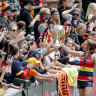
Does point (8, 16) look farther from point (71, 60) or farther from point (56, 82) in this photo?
point (56, 82)

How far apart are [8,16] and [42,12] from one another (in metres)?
1.10

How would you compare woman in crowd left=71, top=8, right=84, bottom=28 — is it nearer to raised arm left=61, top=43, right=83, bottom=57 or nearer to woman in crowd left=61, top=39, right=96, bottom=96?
raised arm left=61, top=43, right=83, bottom=57

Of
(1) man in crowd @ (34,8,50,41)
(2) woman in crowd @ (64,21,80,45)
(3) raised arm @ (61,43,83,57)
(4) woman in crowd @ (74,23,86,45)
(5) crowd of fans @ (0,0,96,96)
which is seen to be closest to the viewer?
(5) crowd of fans @ (0,0,96,96)

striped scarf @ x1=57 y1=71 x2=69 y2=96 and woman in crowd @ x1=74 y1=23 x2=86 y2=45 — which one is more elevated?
woman in crowd @ x1=74 y1=23 x2=86 y2=45

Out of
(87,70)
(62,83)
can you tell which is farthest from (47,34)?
(62,83)

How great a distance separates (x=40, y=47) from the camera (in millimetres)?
8586

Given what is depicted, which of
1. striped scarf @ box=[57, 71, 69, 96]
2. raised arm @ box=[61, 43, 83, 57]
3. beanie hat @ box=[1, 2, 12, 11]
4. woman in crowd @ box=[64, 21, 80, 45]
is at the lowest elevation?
striped scarf @ box=[57, 71, 69, 96]

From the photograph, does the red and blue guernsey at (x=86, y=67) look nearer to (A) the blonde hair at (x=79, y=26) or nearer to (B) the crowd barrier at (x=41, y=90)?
(B) the crowd barrier at (x=41, y=90)

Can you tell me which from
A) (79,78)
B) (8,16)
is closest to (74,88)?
(79,78)

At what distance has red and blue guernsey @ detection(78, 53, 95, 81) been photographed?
8.46m

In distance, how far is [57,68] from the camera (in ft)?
27.2

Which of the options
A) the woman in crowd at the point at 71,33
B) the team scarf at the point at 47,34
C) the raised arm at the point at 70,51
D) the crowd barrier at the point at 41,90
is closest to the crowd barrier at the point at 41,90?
the crowd barrier at the point at 41,90

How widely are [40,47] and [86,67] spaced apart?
127cm

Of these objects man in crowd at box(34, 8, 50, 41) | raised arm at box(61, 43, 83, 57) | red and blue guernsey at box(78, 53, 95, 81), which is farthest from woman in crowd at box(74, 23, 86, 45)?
red and blue guernsey at box(78, 53, 95, 81)
